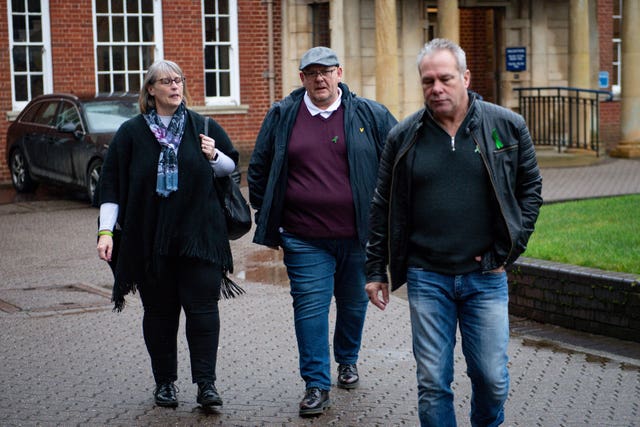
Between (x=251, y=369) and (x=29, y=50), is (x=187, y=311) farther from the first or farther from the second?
(x=29, y=50)

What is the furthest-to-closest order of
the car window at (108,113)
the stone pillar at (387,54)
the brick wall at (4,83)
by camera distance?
the stone pillar at (387,54) → the brick wall at (4,83) → the car window at (108,113)

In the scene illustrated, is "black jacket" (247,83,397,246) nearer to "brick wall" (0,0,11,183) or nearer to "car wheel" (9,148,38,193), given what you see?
"car wheel" (9,148,38,193)

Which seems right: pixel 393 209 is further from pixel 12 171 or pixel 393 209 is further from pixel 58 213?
pixel 12 171

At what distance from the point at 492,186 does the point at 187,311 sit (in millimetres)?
2247

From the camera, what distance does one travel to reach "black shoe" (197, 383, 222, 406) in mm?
6598

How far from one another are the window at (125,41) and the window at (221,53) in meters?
1.06

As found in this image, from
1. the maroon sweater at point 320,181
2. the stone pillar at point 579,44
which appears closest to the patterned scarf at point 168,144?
the maroon sweater at point 320,181

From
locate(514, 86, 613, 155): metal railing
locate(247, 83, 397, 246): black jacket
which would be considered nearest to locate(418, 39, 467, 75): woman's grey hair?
locate(247, 83, 397, 246): black jacket

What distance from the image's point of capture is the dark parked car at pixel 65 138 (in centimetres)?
1691

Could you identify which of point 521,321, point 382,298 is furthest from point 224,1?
point 382,298

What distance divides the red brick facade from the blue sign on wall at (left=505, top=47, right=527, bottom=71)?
4.35 m

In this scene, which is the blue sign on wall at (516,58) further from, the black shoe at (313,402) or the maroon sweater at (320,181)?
the black shoe at (313,402)

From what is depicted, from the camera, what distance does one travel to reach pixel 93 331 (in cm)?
895

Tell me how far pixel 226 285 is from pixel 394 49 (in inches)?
587
